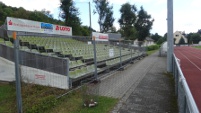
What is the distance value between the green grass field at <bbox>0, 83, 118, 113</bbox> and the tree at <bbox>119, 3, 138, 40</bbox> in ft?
116

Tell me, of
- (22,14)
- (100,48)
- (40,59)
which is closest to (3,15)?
(22,14)

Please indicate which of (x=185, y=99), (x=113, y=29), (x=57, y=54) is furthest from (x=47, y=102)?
(x=113, y=29)

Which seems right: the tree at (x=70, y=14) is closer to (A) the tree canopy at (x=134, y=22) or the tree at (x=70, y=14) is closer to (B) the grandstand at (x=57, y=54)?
(A) the tree canopy at (x=134, y=22)

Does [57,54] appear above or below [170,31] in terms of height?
below

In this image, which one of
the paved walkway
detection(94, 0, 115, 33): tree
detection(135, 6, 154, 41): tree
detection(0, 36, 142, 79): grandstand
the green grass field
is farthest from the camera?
detection(94, 0, 115, 33): tree

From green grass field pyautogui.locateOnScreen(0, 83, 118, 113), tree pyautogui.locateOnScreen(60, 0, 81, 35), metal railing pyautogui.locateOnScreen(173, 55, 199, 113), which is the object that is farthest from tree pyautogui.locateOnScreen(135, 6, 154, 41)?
metal railing pyautogui.locateOnScreen(173, 55, 199, 113)

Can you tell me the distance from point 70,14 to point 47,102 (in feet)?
115

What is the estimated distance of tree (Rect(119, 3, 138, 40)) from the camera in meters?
40.9

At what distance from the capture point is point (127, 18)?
41.8 m

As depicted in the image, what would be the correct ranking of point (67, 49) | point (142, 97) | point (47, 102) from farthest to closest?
point (67, 49) < point (142, 97) < point (47, 102)

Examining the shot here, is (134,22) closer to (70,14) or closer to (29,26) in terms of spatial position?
(70,14)

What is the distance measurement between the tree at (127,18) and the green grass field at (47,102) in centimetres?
3531

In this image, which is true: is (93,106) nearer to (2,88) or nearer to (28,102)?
(28,102)

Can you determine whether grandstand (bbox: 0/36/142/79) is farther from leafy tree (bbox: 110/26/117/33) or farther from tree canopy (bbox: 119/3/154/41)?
leafy tree (bbox: 110/26/117/33)
